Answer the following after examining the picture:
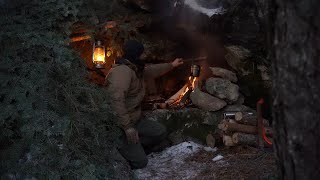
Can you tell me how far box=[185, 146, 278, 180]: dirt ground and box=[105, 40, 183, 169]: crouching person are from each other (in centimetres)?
82

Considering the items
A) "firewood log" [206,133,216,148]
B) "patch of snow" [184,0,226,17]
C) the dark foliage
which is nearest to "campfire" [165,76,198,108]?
"firewood log" [206,133,216,148]

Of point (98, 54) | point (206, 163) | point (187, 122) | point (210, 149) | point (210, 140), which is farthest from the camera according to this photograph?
point (187, 122)

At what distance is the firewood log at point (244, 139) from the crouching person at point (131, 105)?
1.25m

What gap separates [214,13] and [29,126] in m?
4.93

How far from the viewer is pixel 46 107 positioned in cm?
446

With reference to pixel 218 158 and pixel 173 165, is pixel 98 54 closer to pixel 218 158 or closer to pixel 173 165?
pixel 173 165

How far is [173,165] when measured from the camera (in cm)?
609

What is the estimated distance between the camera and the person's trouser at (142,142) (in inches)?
→ 234

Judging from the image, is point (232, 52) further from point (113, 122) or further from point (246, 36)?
point (113, 122)

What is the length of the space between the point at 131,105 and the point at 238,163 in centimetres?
195

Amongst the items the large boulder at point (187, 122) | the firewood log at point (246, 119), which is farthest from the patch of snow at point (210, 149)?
the firewood log at point (246, 119)

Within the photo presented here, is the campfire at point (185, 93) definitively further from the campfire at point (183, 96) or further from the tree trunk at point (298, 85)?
the tree trunk at point (298, 85)

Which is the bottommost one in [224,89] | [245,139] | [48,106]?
[245,139]

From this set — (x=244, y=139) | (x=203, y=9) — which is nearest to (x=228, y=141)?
(x=244, y=139)
